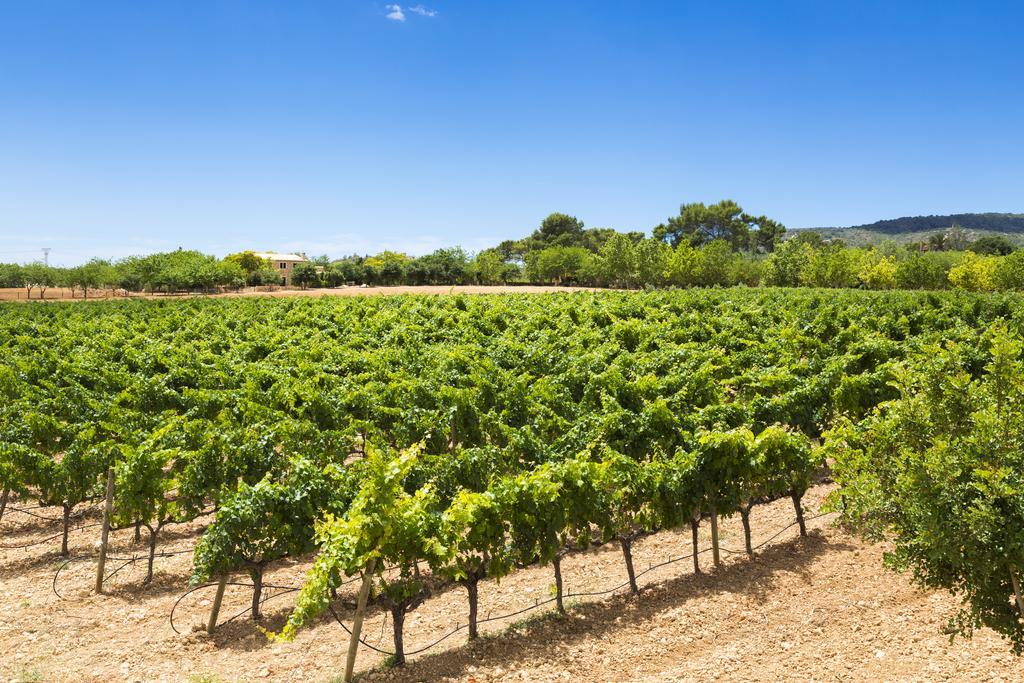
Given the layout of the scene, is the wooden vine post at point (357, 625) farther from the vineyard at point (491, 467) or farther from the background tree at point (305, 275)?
the background tree at point (305, 275)

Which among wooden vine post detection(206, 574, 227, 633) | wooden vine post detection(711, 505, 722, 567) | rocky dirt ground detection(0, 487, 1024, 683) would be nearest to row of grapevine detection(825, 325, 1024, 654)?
rocky dirt ground detection(0, 487, 1024, 683)

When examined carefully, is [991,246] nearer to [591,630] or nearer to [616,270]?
[616,270]

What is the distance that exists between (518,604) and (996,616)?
766cm

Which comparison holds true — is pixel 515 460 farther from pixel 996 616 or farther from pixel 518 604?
pixel 996 616

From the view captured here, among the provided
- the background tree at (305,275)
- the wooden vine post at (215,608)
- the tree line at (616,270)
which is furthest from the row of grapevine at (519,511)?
the background tree at (305,275)

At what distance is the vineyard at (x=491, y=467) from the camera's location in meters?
8.12

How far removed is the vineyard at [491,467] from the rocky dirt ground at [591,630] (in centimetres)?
33

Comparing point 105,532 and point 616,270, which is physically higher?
point 616,270

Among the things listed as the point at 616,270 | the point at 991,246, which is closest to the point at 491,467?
the point at 616,270

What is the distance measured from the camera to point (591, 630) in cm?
1059

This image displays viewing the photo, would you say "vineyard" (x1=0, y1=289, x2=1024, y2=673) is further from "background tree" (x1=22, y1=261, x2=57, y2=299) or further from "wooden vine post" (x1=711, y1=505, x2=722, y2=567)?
"background tree" (x1=22, y1=261, x2=57, y2=299)

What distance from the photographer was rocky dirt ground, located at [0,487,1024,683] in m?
9.27

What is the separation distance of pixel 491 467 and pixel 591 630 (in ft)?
13.9

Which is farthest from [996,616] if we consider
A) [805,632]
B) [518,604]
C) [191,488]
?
[191,488]
